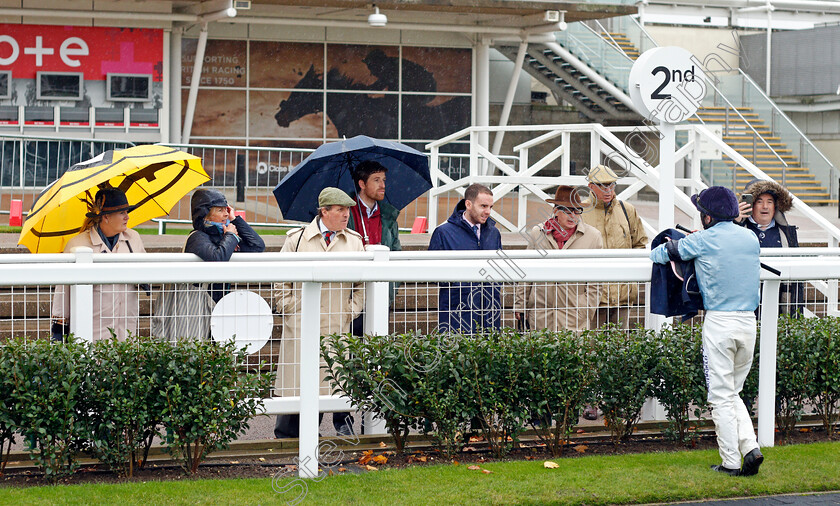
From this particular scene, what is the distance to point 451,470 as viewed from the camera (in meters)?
5.16

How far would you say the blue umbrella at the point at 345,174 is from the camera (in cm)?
742

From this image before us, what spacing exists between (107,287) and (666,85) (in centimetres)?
362

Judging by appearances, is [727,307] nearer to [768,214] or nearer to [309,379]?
[309,379]

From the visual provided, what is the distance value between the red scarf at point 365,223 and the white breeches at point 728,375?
2.69 metres

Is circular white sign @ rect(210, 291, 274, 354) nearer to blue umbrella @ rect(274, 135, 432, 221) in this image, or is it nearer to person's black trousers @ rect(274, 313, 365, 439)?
person's black trousers @ rect(274, 313, 365, 439)

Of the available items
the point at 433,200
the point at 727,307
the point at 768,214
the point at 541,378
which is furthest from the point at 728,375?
the point at 433,200

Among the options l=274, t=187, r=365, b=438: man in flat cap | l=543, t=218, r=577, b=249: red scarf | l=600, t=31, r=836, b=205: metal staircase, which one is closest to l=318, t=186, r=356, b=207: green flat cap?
l=274, t=187, r=365, b=438: man in flat cap

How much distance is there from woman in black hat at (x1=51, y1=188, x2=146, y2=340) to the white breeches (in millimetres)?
3008

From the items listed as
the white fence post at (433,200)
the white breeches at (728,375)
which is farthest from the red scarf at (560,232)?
the white fence post at (433,200)

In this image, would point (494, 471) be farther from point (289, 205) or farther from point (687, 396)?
point (289, 205)

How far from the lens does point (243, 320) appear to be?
557 cm

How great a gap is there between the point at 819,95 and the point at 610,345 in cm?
2563

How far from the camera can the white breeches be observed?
16.9 feet

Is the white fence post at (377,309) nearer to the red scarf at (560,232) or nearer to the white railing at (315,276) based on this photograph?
the white railing at (315,276)
